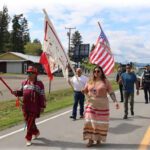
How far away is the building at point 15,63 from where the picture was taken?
9231cm

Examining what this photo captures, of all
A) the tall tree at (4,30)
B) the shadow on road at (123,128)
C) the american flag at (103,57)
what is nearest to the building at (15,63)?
the tall tree at (4,30)


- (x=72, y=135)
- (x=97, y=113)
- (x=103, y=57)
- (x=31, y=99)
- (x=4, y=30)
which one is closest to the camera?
(x=97, y=113)

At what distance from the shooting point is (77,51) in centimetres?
6456

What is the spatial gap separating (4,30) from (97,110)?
12178 centimetres

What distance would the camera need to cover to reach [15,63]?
310ft

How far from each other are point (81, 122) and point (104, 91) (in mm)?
4245

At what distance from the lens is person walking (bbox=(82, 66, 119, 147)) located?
10.0 m

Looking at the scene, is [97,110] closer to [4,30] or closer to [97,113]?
[97,113]

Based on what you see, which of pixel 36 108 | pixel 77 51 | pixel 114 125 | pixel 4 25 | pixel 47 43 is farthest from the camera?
pixel 4 25

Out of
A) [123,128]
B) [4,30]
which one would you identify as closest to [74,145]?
[123,128]

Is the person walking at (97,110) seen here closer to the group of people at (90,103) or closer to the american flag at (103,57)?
the group of people at (90,103)

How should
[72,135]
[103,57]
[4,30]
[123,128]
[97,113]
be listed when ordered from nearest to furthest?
[97,113] < [72,135] < [123,128] < [103,57] < [4,30]

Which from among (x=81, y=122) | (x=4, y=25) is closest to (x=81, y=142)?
(x=81, y=122)

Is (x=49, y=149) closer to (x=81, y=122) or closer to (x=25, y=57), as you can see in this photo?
(x=81, y=122)
